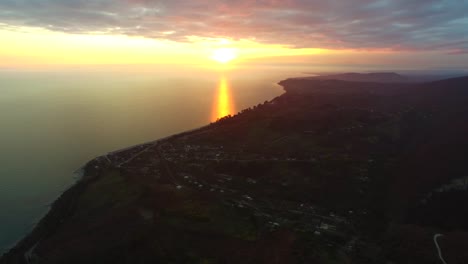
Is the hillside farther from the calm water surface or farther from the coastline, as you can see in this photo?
the calm water surface

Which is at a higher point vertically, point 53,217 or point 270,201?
point 270,201

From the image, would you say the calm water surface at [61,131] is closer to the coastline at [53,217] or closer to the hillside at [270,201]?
the coastline at [53,217]

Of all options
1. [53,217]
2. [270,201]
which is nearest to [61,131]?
[53,217]

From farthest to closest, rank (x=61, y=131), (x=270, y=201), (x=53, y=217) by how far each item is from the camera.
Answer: (x=61, y=131)
(x=270, y=201)
(x=53, y=217)

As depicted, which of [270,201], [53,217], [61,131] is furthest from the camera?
[61,131]

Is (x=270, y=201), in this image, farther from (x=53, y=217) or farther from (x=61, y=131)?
(x=61, y=131)

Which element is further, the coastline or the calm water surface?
the calm water surface

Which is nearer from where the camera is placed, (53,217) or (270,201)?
(53,217)

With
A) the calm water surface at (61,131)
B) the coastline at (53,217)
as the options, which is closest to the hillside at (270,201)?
the coastline at (53,217)

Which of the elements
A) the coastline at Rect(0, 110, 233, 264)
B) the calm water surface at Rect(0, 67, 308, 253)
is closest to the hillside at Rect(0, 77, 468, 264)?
the coastline at Rect(0, 110, 233, 264)
